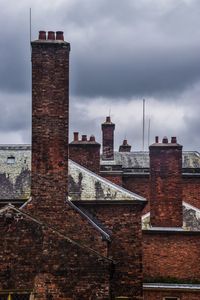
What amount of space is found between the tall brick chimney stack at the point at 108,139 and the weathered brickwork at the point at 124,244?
21.3 m

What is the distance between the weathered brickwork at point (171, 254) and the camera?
2583 cm

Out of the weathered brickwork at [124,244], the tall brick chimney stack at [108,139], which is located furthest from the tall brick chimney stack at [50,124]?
the tall brick chimney stack at [108,139]

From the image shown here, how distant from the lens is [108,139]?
44.4 m

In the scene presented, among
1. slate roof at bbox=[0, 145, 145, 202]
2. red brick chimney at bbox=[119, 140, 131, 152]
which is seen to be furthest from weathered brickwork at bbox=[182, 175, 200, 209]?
slate roof at bbox=[0, 145, 145, 202]

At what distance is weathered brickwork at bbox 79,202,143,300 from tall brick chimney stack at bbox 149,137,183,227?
451 cm

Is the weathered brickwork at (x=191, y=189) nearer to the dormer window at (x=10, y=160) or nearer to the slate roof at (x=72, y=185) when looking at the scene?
the slate roof at (x=72, y=185)

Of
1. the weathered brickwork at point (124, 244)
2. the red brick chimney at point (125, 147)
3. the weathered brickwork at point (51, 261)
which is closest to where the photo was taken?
the weathered brickwork at point (51, 261)

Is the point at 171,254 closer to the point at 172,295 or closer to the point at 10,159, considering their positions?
the point at 172,295

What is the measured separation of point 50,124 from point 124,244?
194 inches

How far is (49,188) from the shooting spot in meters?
20.0

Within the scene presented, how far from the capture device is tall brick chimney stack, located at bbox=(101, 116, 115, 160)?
43938mm

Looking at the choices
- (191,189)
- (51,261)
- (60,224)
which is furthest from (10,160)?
(191,189)

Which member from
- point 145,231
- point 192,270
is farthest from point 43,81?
point 192,270

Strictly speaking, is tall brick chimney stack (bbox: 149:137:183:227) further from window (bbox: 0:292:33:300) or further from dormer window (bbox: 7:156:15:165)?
window (bbox: 0:292:33:300)
